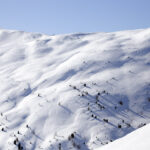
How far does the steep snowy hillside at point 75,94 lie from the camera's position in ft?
28.0

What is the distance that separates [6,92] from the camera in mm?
11852

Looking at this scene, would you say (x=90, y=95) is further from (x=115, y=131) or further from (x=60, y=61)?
(x=60, y=61)

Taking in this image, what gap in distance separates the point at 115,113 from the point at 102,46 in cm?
694

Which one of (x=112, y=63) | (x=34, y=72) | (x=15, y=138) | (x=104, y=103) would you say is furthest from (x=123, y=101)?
(x=34, y=72)

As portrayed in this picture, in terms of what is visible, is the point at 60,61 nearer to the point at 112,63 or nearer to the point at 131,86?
the point at 112,63

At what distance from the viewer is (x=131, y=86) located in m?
10.9

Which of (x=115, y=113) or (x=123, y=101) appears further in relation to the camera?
(x=123, y=101)

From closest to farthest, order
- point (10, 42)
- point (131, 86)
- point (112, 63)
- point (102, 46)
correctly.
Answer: point (131, 86) < point (112, 63) < point (102, 46) < point (10, 42)

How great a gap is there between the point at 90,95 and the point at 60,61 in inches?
180

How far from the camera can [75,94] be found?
1055 cm

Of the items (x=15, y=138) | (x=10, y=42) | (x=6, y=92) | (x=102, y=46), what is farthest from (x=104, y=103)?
(x=10, y=42)

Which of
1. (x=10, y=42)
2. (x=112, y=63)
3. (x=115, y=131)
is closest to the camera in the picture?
(x=115, y=131)

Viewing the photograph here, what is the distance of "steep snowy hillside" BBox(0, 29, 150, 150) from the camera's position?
28.0ft

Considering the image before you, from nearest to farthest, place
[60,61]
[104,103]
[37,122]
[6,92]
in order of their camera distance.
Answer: [37,122] < [104,103] < [6,92] < [60,61]
